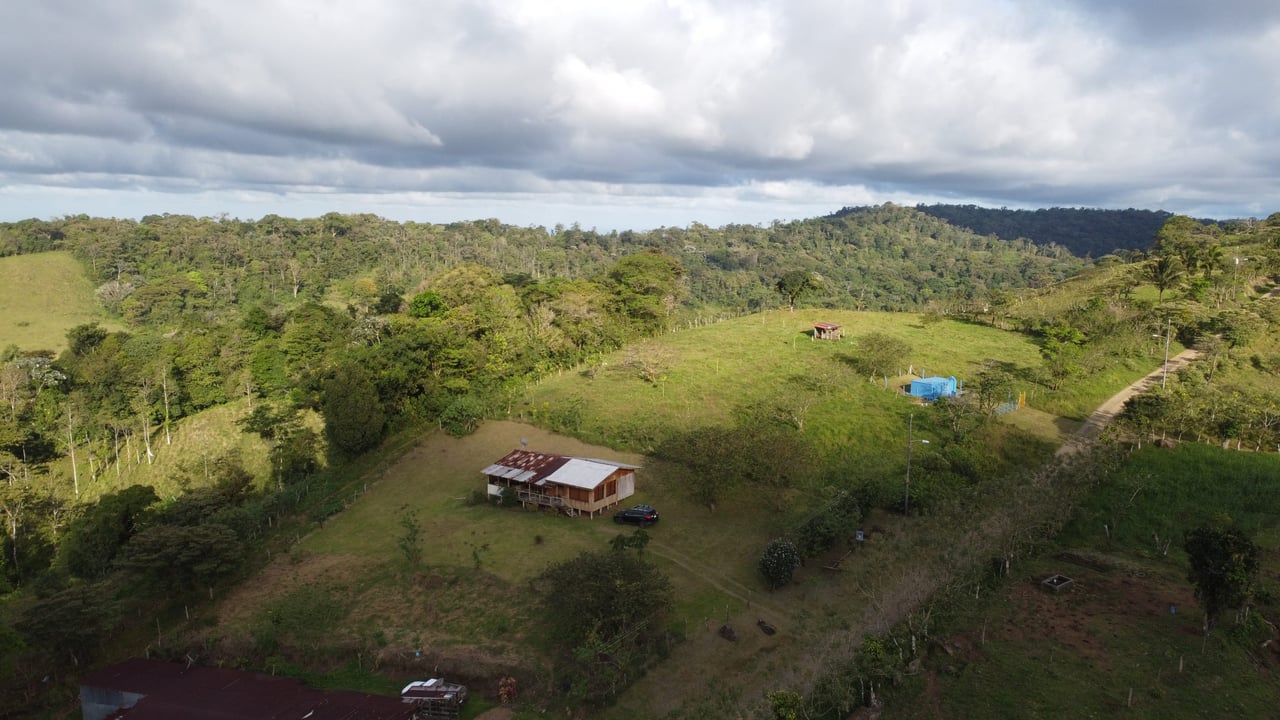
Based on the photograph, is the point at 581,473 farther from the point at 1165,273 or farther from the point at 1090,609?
the point at 1165,273

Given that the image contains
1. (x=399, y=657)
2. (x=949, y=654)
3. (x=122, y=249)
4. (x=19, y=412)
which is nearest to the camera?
(x=949, y=654)

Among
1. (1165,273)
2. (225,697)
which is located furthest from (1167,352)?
(225,697)

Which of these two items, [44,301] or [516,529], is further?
[44,301]

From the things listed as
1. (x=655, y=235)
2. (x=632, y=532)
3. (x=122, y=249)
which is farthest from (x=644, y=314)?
(x=655, y=235)

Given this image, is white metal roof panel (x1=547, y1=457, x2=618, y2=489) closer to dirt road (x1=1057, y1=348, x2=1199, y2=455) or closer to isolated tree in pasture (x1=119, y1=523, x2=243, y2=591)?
isolated tree in pasture (x1=119, y1=523, x2=243, y2=591)

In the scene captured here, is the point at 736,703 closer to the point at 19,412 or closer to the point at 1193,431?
the point at 1193,431

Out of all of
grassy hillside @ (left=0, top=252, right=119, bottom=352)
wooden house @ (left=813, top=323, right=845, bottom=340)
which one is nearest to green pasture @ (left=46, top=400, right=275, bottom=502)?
grassy hillside @ (left=0, top=252, right=119, bottom=352)
